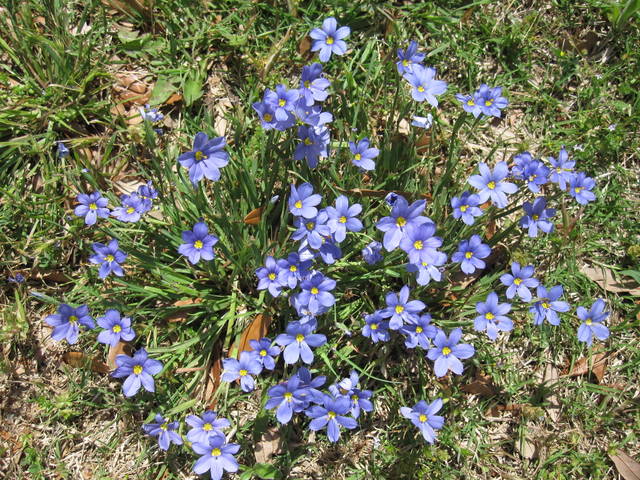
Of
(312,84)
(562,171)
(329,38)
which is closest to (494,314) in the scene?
(562,171)

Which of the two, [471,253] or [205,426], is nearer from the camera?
[205,426]

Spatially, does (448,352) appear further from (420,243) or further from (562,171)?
(562,171)

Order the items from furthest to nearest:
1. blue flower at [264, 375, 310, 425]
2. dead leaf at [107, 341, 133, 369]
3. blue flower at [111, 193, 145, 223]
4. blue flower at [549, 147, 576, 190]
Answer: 1. dead leaf at [107, 341, 133, 369]
2. blue flower at [111, 193, 145, 223]
3. blue flower at [549, 147, 576, 190]
4. blue flower at [264, 375, 310, 425]

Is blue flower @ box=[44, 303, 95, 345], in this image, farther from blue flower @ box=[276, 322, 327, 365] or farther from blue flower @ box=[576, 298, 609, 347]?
blue flower @ box=[576, 298, 609, 347]

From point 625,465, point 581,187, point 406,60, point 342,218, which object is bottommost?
point 625,465

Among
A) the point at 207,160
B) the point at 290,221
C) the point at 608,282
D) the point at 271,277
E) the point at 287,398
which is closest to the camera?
the point at 207,160

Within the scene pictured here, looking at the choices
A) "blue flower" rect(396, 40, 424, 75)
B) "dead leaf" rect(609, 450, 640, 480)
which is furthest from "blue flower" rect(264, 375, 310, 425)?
"dead leaf" rect(609, 450, 640, 480)

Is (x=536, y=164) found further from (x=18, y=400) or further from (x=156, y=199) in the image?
(x=18, y=400)
